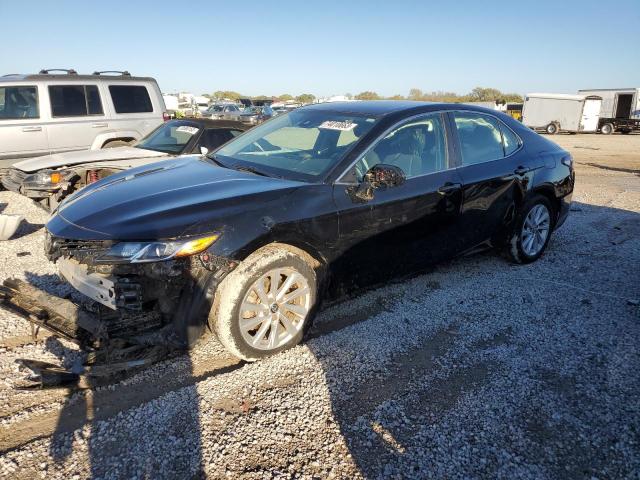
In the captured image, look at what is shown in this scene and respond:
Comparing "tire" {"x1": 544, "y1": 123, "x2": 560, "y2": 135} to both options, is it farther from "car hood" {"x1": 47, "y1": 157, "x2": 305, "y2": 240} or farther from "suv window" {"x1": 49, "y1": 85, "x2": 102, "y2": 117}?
"car hood" {"x1": 47, "y1": 157, "x2": 305, "y2": 240}

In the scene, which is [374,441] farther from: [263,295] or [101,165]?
[101,165]

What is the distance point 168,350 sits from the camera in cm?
292

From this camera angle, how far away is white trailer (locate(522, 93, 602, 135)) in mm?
30773

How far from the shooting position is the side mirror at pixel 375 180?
3.42m

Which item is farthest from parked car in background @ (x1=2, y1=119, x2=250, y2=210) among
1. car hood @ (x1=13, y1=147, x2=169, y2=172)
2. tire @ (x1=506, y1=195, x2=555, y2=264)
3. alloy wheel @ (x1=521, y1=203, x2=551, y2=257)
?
alloy wheel @ (x1=521, y1=203, x2=551, y2=257)

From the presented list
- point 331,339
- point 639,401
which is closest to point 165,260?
point 331,339

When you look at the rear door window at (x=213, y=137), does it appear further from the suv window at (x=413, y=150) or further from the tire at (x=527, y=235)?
the tire at (x=527, y=235)

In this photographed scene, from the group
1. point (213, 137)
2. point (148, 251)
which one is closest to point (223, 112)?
point (213, 137)

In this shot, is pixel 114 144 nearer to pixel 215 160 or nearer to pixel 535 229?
pixel 215 160

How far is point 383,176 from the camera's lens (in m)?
3.42

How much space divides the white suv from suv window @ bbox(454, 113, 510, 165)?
21.1 ft

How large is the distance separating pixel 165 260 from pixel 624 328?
11.7ft

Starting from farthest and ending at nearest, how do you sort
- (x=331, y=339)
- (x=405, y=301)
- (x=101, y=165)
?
(x=101, y=165) < (x=405, y=301) < (x=331, y=339)

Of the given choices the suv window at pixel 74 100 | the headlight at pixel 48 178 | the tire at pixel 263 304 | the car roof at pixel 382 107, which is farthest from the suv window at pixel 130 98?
the tire at pixel 263 304
